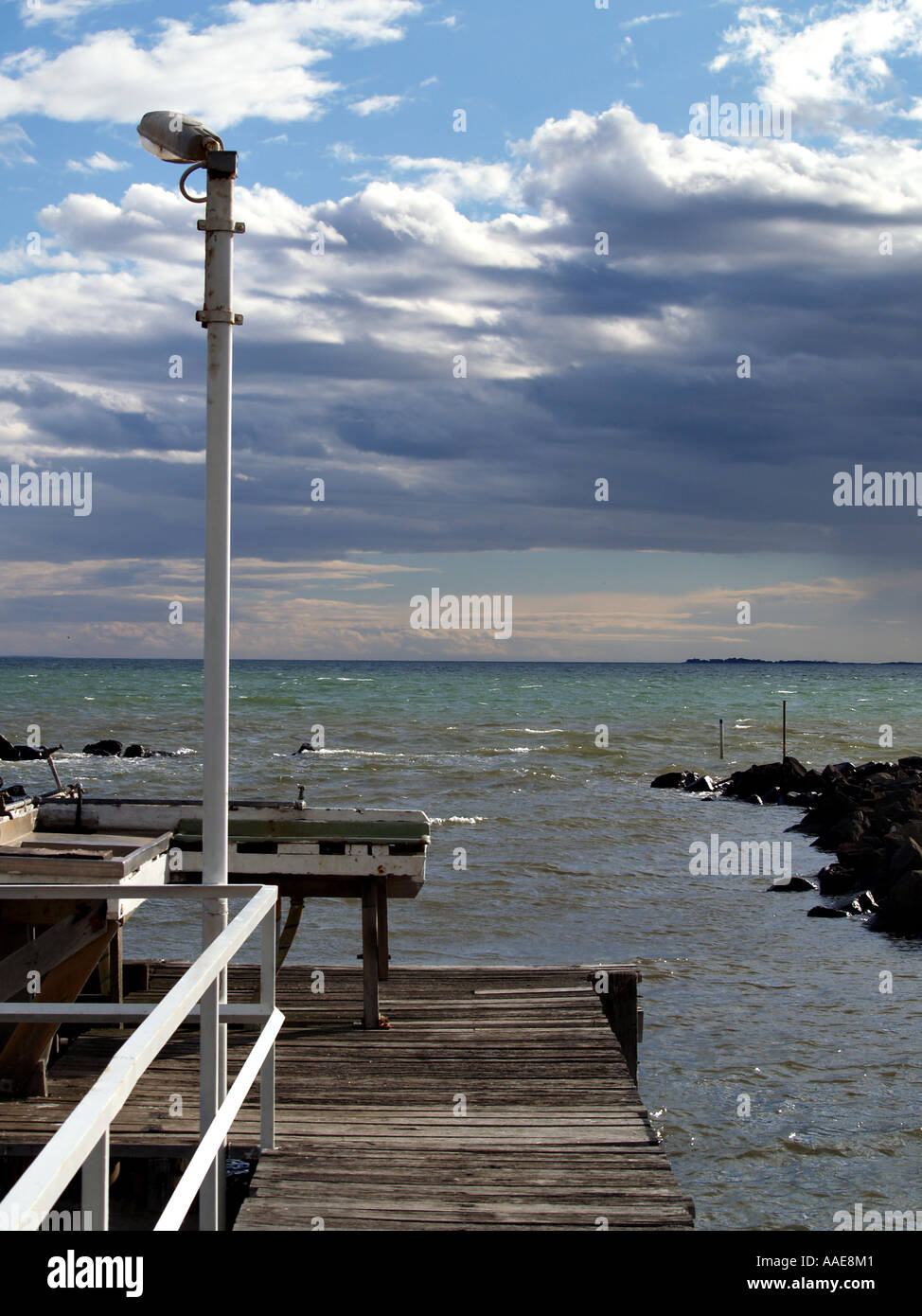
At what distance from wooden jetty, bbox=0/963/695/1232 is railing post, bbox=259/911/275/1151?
0.33 feet

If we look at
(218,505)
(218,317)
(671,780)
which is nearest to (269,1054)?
(218,505)

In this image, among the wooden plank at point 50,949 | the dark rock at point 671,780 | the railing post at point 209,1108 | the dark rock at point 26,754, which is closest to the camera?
the railing post at point 209,1108

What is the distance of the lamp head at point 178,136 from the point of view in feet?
18.9

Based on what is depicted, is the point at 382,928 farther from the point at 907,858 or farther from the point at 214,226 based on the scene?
the point at 907,858

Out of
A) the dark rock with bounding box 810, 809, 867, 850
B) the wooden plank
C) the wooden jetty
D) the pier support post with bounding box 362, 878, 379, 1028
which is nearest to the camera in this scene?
the wooden jetty

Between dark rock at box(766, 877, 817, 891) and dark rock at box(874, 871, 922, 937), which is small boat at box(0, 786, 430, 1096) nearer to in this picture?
dark rock at box(874, 871, 922, 937)

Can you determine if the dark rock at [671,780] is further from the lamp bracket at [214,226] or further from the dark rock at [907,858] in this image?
the lamp bracket at [214,226]

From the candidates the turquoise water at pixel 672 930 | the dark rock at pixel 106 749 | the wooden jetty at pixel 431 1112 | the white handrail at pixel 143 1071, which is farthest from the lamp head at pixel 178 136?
the dark rock at pixel 106 749

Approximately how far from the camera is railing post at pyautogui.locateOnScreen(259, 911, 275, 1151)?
5.61m

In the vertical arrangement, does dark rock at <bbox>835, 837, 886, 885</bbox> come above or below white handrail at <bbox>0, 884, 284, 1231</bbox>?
below

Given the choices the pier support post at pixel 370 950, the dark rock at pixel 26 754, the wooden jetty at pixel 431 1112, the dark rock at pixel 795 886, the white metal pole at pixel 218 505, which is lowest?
the dark rock at pixel 26 754

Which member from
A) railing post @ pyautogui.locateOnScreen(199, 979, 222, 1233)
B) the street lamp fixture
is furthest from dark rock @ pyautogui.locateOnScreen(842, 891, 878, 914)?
railing post @ pyautogui.locateOnScreen(199, 979, 222, 1233)
